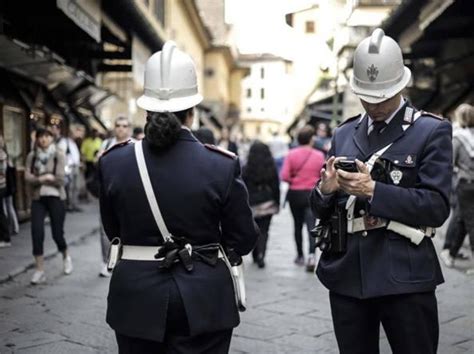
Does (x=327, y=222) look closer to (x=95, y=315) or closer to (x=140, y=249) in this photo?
(x=140, y=249)

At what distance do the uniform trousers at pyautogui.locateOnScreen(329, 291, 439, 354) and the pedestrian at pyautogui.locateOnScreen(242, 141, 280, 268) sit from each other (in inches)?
224

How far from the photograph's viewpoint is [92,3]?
11.3 m

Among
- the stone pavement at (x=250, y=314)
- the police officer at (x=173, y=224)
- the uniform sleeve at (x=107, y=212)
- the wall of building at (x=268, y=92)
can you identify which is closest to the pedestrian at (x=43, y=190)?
the stone pavement at (x=250, y=314)

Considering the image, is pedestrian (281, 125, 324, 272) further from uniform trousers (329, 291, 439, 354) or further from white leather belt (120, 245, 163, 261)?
white leather belt (120, 245, 163, 261)

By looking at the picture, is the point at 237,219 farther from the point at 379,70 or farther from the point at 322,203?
the point at 379,70

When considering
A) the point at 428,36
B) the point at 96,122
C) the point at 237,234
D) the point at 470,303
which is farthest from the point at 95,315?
the point at 96,122

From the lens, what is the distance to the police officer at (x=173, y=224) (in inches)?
105

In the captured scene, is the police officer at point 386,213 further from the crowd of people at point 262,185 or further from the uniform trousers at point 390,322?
the crowd of people at point 262,185

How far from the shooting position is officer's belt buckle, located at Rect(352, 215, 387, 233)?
285 centimetres

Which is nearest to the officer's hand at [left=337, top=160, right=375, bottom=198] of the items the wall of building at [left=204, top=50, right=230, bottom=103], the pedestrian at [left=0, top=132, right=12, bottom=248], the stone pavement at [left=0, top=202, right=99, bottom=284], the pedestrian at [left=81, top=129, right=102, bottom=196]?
the stone pavement at [left=0, top=202, right=99, bottom=284]

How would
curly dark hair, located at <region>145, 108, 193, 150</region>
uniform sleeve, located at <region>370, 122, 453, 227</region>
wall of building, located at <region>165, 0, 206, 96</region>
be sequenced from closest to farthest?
curly dark hair, located at <region>145, 108, 193, 150</region>
uniform sleeve, located at <region>370, 122, 453, 227</region>
wall of building, located at <region>165, 0, 206, 96</region>

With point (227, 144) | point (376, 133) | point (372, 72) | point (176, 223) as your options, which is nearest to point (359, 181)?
point (376, 133)

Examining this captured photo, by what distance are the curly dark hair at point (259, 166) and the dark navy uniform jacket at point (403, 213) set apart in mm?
5792

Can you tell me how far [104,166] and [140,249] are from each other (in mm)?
355
